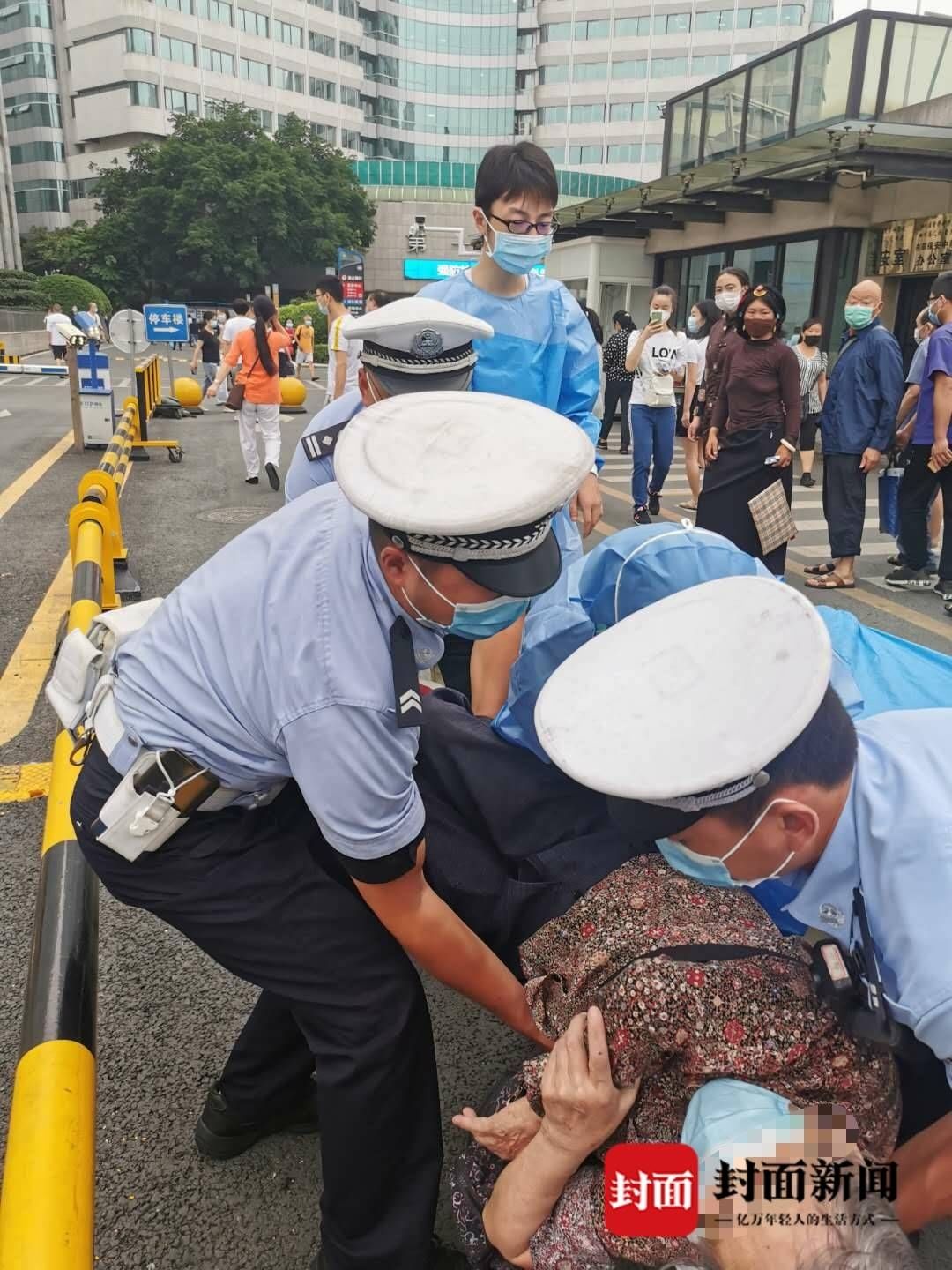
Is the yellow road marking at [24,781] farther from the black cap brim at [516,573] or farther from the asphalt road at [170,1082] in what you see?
the black cap brim at [516,573]

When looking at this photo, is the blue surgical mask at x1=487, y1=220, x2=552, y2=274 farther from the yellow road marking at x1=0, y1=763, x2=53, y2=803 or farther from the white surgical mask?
the white surgical mask

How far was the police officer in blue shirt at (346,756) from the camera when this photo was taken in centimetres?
133

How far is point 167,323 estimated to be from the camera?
13.5 metres

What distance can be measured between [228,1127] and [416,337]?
1963mm

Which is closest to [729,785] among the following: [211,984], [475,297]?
[211,984]

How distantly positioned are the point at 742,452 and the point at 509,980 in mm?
4481

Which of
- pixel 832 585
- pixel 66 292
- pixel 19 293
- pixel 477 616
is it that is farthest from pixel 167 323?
pixel 66 292

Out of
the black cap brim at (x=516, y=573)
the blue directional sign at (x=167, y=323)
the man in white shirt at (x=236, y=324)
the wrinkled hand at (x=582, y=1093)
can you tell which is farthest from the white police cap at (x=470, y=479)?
the blue directional sign at (x=167, y=323)

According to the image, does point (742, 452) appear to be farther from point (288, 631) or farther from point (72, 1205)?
point (72, 1205)

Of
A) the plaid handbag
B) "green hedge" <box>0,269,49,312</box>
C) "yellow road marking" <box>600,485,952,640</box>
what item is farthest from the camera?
"green hedge" <box>0,269,49,312</box>

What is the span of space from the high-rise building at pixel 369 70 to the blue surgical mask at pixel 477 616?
201ft

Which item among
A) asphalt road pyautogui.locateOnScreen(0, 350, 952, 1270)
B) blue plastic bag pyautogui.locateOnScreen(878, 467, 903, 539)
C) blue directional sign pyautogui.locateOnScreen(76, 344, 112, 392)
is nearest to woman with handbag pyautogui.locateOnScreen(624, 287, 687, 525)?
blue plastic bag pyautogui.locateOnScreen(878, 467, 903, 539)

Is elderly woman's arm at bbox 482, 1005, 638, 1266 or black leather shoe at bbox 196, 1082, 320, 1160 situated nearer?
elderly woman's arm at bbox 482, 1005, 638, 1266

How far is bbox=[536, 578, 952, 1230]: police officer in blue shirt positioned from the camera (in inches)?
45.4
